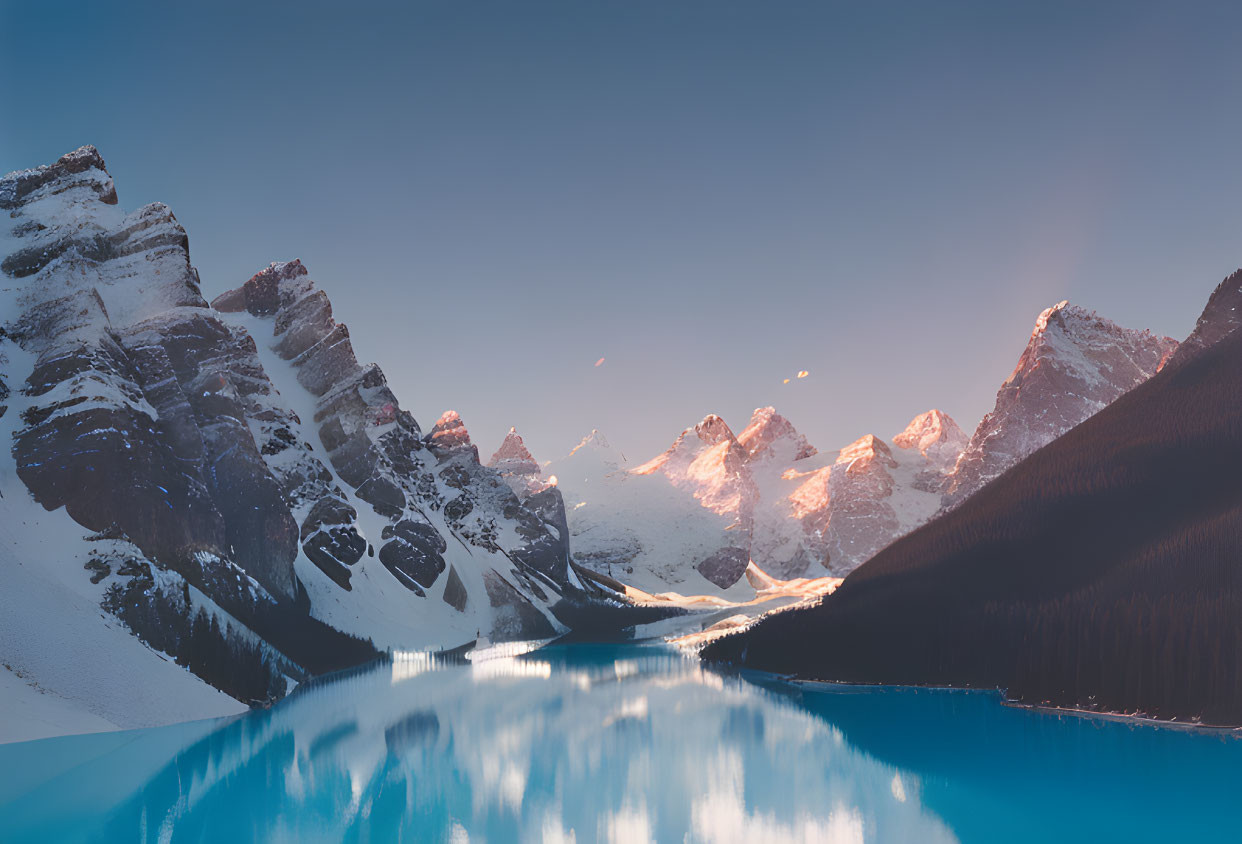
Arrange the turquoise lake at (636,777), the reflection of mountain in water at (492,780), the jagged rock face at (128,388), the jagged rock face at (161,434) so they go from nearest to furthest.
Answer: the turquoise lake at (636,777) → the reflection of mountain in water at (492,780) → the jagged rock face at (128,388) → the jagged rock face at (161,434)

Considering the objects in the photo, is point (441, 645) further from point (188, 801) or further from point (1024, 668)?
point (188, 801)

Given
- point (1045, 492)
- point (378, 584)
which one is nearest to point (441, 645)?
point (378, 584)

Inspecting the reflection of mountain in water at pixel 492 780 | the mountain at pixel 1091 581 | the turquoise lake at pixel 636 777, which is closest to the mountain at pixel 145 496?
the turquoise lake at pixel 636 777

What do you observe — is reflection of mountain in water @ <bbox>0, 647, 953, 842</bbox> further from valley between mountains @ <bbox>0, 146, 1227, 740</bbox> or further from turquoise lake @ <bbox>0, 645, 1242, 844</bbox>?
valley between mountains @ <bbox>0, 146, 1227, 740</bbox>

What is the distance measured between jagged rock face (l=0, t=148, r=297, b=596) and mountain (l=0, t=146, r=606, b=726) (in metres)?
0.25

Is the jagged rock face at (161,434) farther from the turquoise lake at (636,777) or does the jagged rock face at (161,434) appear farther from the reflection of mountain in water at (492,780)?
the turquoise lake at (636,777)

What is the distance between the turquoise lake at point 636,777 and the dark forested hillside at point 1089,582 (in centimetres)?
497

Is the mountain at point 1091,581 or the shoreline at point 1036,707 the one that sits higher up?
the mountain at point 1091,581

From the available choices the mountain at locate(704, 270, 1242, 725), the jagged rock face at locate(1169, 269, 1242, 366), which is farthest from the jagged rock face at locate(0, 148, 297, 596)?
the jagged rock face at locate(1169, 269, 1242, 366)

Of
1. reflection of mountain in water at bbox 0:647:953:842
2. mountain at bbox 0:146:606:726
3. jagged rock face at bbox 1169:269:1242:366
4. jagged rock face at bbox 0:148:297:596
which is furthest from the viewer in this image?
jagged rock face at bbox 1169:269:1242:366

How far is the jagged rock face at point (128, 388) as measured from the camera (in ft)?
286

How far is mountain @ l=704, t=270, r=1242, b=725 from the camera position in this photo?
64750 millimetres

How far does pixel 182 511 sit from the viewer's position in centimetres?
9500

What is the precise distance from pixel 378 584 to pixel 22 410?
8546 centimetres
